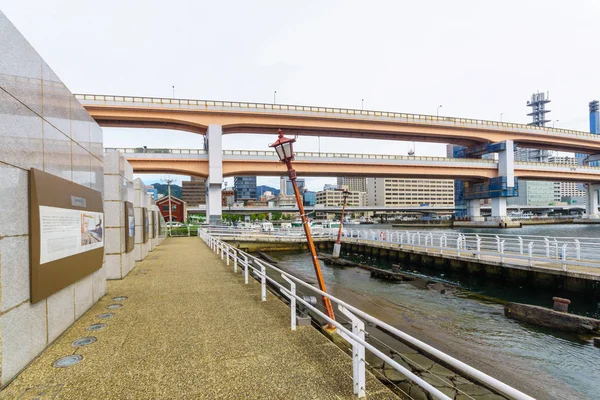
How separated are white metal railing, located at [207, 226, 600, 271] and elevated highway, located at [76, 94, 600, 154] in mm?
16484

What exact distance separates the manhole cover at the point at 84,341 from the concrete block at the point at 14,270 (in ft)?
4.44

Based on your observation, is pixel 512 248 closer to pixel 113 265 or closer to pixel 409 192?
pixel 113 265

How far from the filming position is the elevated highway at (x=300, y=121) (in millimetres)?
43719

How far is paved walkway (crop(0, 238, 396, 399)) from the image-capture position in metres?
4.08

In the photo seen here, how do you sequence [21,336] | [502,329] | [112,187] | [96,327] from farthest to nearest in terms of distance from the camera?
[112,187] < [502,329] < [96,327] < [21,336]

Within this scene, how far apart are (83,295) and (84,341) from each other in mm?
2035

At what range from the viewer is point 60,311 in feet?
20.2

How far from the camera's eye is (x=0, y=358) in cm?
420

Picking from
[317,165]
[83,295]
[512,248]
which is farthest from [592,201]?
[83,295]

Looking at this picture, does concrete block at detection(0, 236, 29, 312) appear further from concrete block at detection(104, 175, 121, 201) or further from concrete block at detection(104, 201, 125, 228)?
concrete block at detection(104, 175, 121, 201)

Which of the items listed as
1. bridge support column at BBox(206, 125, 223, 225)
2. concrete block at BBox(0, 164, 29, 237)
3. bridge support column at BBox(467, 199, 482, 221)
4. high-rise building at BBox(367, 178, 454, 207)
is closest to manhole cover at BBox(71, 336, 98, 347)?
concrete block at BBox(0, 164, 29, 237)

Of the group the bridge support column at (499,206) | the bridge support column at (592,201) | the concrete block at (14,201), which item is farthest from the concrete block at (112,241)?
the bridge support column at (592,201)

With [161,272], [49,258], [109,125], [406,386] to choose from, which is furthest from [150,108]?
[406,386]

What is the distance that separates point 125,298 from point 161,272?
454 cm
